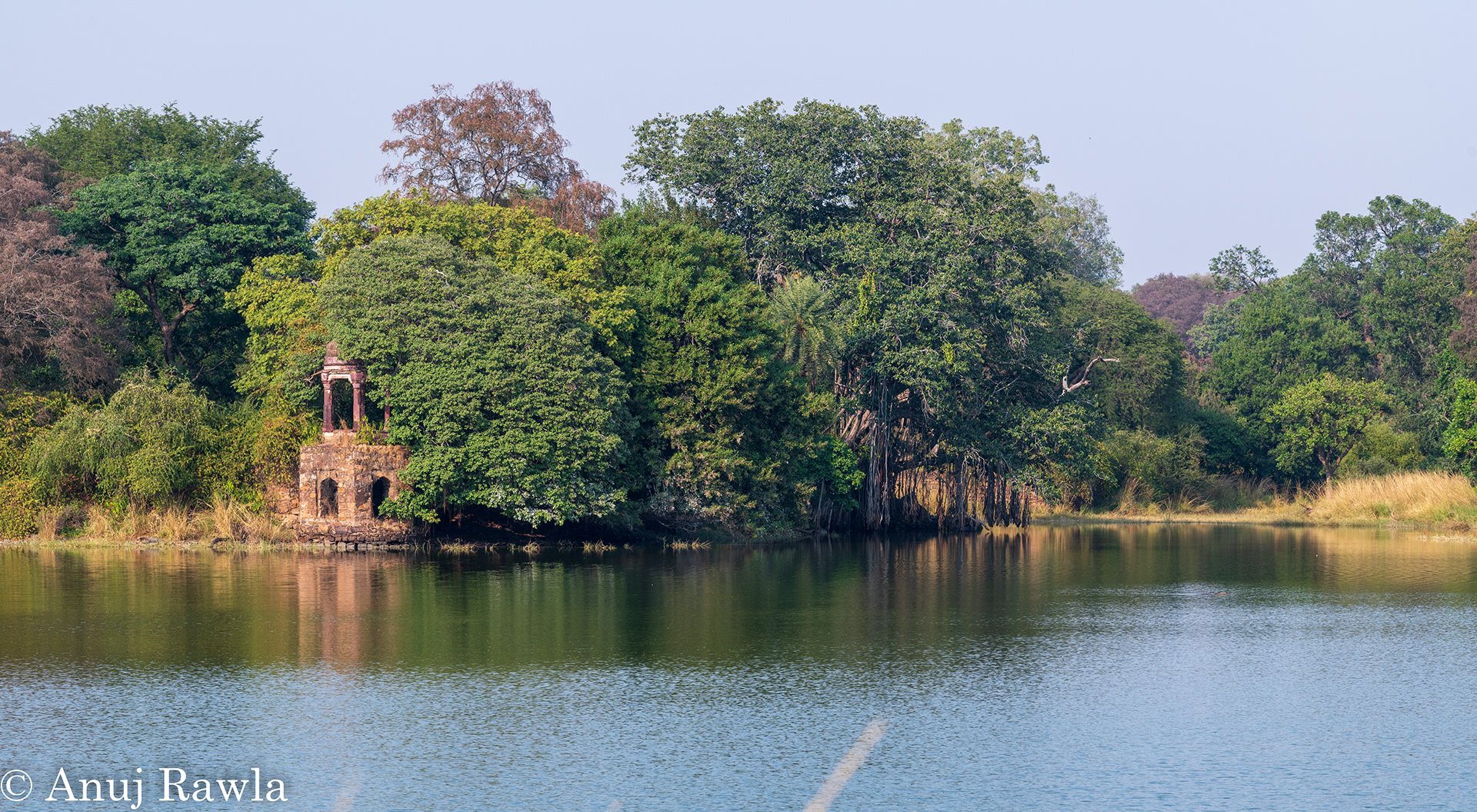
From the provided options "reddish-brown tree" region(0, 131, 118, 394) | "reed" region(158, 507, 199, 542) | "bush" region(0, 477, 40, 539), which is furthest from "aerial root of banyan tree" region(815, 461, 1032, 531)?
"bush" region(0, 477, 40, 539)

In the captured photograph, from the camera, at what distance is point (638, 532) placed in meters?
41.4

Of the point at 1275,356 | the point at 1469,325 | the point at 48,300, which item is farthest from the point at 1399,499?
the point at 48,300

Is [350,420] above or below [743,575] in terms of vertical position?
above

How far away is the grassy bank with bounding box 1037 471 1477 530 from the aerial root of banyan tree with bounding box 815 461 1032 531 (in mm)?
4800

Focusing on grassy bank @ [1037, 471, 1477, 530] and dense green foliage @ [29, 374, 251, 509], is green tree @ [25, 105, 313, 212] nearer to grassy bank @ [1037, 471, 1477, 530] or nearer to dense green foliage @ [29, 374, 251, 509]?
dense green foliage @ [29, 374, 251, 509]

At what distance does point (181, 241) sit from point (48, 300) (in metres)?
5.12

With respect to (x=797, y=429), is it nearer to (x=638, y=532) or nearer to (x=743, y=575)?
(x=638, y=532)

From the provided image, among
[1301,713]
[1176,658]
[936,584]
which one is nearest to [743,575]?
[936,584]

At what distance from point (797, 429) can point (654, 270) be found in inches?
283

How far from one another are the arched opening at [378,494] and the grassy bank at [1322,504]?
30.0 m

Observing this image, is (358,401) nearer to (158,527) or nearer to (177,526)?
(177,526)

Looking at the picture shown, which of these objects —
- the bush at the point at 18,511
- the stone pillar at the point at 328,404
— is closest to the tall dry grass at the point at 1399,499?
the stone pillar at the point at 328,404

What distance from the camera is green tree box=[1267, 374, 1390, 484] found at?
2453 inches

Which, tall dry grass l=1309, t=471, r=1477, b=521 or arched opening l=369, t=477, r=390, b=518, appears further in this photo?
tall dry grass l=1309, t=471, r=1477, b=521
